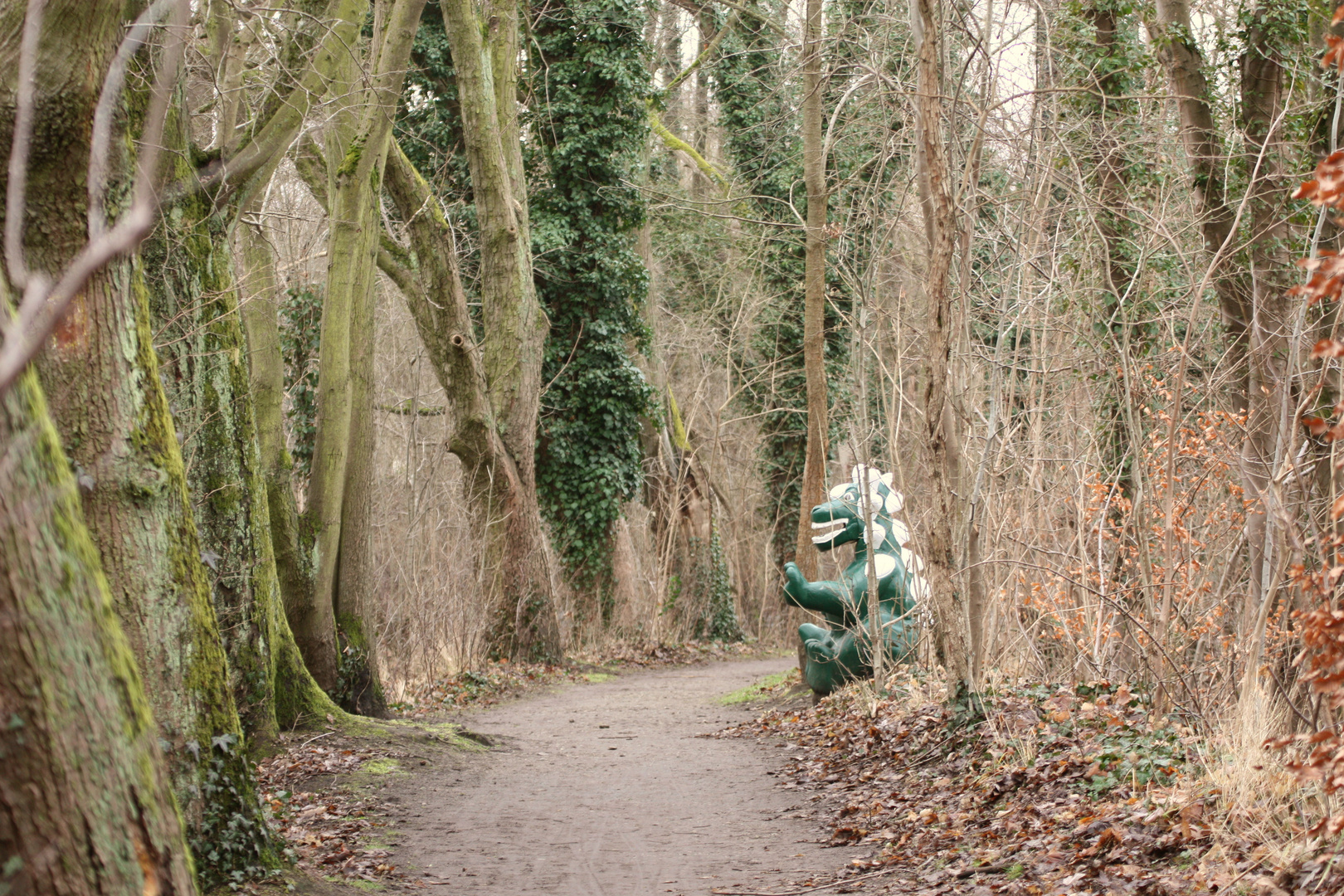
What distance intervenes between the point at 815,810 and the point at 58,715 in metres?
5.72

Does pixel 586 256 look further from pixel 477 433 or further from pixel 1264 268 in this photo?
pixel 1264 268

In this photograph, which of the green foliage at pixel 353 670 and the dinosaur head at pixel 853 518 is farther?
the dinosaur head at pixel 853 518

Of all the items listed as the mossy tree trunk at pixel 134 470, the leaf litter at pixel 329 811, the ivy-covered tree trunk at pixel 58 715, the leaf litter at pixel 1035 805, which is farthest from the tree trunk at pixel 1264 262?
the ivy-covered tree trunk at pixel 58 715

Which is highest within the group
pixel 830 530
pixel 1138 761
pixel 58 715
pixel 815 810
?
pixel 58 715

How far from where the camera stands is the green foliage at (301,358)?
46.7ft

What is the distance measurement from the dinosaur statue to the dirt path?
1.15 metres

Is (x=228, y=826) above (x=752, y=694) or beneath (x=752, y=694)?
above

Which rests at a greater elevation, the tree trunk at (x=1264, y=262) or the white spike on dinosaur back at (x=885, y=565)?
the tree trunk at (x=1264, y=262)

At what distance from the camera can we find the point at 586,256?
18.3 m

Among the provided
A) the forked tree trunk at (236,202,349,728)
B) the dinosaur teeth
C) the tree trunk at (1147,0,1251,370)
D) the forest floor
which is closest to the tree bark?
the forked tree trunk at (236,202,349,728)

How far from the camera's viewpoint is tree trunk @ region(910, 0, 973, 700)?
7.33m

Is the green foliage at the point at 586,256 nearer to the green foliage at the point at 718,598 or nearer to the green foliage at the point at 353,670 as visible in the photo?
the green foliage at the point at 718,598

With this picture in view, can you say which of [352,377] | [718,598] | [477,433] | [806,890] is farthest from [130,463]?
[718,598]

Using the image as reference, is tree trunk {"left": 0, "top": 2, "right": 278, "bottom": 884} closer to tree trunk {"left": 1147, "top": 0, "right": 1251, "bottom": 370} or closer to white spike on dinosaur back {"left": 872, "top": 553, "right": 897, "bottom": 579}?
white spike on dinosaur back {"left": 872, "top": 553, "right": 897, "bottom": 579}
